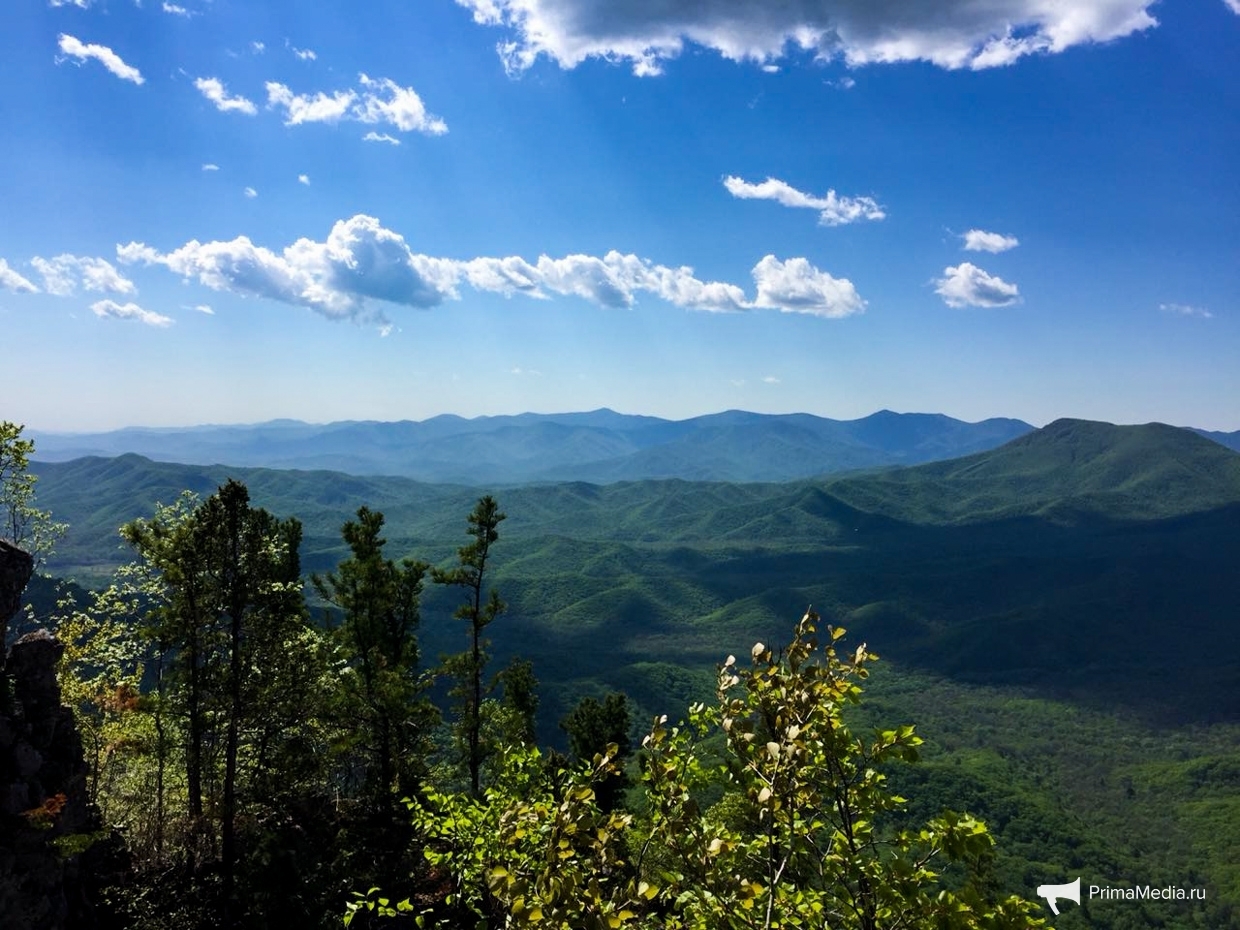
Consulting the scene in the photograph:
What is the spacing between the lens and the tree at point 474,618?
99.1ft

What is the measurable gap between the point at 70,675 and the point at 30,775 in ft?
28.8

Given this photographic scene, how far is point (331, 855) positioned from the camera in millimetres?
24734

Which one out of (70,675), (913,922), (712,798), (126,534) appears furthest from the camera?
(712,798)

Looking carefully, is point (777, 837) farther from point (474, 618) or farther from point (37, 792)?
point (474, 618)

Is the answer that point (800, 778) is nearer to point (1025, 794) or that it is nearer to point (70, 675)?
point (70, 675)

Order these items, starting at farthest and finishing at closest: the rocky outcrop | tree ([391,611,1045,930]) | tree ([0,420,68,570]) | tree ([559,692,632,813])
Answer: tree ([559,692,632,813]), tree ([0,420,68,570]), the rocky outcrop, tree ([391,611,1045,930])

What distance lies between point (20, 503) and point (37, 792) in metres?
11.1

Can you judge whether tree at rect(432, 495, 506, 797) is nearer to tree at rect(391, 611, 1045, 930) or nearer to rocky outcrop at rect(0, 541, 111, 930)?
rocky outcrop at rect(0, 541, 111, 930)

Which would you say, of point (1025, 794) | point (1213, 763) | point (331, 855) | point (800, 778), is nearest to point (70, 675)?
point (331, 855)

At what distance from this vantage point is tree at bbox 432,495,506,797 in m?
30.2

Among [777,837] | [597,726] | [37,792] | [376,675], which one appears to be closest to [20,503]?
[37,792]

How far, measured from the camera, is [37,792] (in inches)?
766

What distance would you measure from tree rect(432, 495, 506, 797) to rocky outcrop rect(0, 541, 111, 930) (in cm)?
1349

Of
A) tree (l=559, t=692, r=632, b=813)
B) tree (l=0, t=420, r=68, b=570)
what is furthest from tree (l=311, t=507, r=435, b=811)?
tree (l=559, t=692, r=632, b=813)
